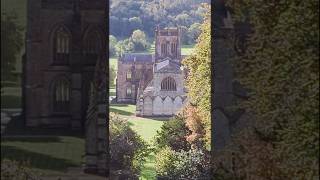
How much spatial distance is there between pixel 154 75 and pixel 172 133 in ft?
2.73

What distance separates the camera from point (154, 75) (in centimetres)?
587

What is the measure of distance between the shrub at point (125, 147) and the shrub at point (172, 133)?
211 millimetres

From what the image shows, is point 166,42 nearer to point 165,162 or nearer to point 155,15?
point 155,15

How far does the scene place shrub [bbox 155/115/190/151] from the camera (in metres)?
6.03

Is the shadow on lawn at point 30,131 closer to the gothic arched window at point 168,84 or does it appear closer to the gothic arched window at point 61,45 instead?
the gothic arched window at point 61,45

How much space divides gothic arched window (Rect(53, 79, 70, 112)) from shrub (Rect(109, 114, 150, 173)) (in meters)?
0.69

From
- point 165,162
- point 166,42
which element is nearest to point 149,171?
point 165,162

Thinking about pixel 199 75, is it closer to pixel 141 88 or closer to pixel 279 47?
pixel 141 88

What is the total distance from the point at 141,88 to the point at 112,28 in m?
0.89

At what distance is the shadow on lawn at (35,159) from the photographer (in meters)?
5.02

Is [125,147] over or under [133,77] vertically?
under

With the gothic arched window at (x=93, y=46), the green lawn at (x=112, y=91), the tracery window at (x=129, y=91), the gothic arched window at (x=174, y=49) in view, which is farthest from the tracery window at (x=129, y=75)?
the gothic arched window at (x=93, y=46)

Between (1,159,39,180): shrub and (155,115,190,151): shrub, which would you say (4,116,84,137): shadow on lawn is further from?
(155,115,190,151): shrub

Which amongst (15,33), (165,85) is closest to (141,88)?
(165,85)
